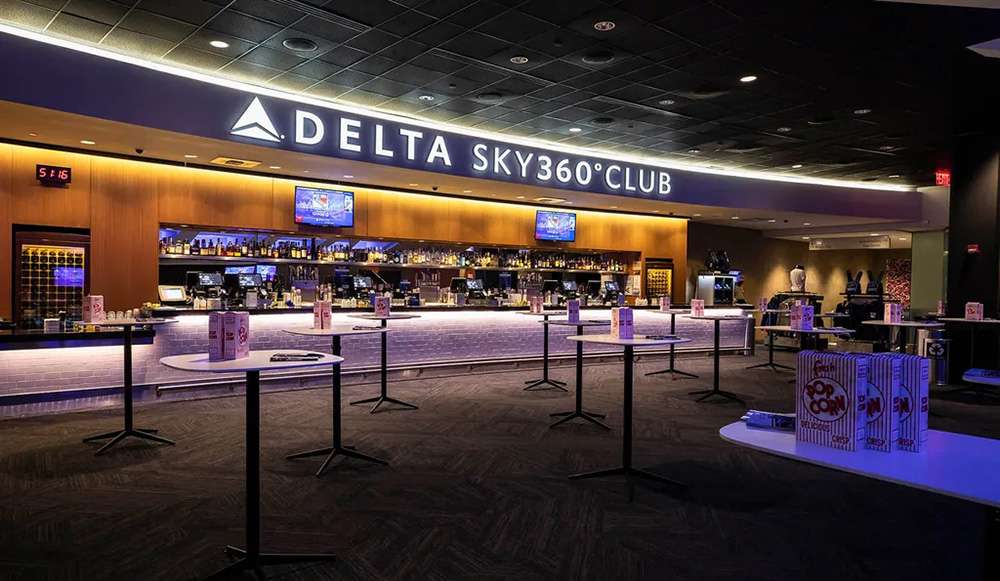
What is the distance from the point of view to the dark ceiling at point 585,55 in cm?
508

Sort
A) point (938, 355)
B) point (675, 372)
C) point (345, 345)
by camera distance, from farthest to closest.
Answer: point (675, 372) → point (938, 355) → point (345, 345)

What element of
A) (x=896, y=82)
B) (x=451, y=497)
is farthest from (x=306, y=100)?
(x=896, y=82)

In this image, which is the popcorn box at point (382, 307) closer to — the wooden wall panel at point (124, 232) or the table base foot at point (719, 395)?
the wooden wall panel at point (124, 232)

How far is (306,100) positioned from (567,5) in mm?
3852

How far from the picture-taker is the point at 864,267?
63.5ft

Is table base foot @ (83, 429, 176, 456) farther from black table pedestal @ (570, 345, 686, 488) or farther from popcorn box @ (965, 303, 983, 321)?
popcorn box @ (965, 303, 983, 321)

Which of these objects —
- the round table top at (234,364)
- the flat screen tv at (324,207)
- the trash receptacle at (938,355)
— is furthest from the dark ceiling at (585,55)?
the round table top at (234,364)

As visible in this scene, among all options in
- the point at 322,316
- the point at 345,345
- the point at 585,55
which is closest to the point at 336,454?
the point at 322,316

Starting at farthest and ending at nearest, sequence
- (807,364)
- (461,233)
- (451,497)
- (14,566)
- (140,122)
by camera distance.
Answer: (461,233) < (140,122) < (451,497) < (14,566) < (807,364)

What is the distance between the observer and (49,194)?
7.47 metres

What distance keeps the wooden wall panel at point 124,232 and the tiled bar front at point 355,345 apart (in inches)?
50.5

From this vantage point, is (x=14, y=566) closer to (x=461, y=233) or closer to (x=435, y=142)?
(x=435, y=142)

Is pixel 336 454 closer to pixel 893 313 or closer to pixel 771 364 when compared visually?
pixel 893 313

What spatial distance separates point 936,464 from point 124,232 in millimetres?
8708
